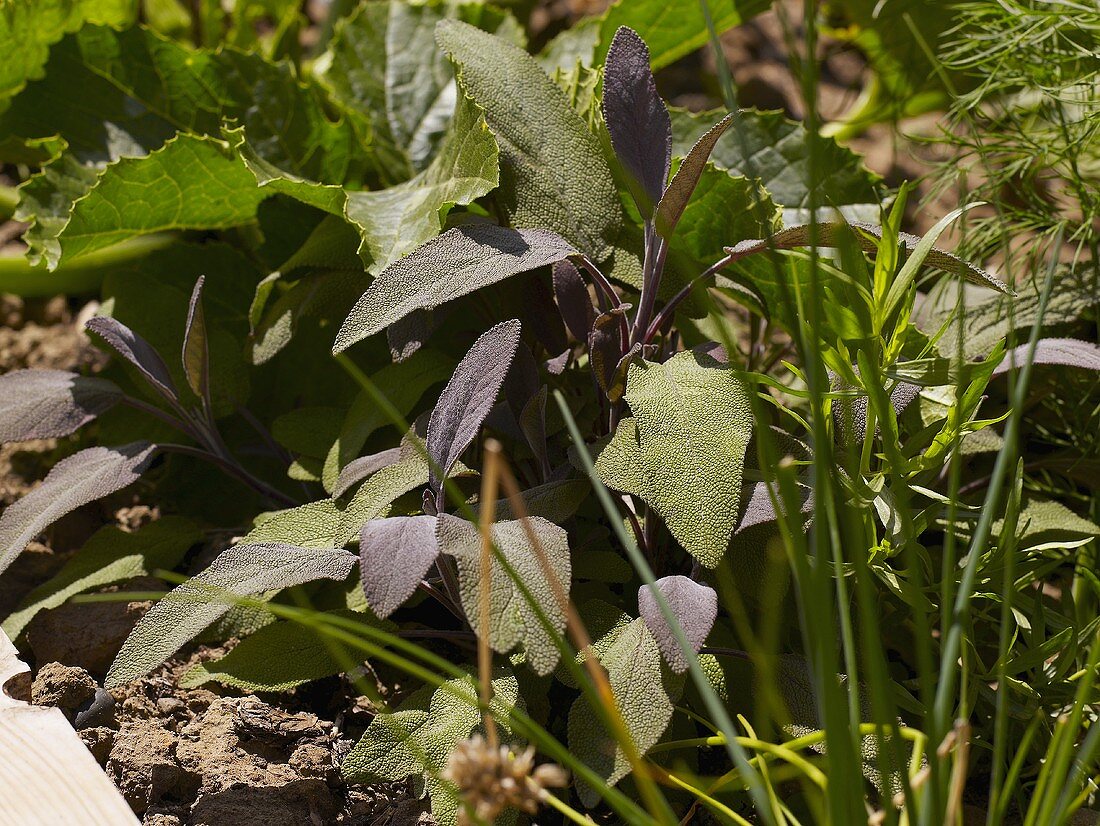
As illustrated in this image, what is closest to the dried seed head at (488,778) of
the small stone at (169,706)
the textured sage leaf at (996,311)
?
the small stone at (169,706)

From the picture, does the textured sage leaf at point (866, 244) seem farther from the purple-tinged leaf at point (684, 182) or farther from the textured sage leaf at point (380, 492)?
the textured sage leaf at point (380, 492)

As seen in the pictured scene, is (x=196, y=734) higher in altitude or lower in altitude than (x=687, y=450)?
lower

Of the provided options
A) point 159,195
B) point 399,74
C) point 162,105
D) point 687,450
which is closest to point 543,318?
point 687,450

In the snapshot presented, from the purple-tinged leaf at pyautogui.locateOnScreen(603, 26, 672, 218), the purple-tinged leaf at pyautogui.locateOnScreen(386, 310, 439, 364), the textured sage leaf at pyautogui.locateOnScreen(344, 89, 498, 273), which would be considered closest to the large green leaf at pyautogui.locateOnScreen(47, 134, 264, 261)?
the textured sage leaf at pyautogui.locateOnScreen(344, 89, 498, 273)

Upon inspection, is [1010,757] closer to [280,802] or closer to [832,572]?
[832,572]

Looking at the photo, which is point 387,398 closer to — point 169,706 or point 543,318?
point 543,318

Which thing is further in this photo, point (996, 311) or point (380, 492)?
point (996, 311)

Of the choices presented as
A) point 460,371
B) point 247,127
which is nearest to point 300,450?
point 460,371
